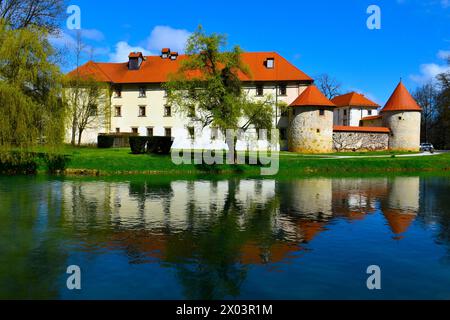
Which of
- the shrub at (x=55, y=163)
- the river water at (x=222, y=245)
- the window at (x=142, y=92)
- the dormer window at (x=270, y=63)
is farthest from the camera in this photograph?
the window at (x=142, y=92)

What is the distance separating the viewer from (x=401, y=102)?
4947cm

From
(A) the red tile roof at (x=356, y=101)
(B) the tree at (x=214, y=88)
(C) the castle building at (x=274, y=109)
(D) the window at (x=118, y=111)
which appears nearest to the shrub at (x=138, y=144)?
(B) the tree at (x=214, y=88)

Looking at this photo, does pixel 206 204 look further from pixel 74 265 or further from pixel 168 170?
pixel 168 170

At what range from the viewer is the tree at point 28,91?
23109mm

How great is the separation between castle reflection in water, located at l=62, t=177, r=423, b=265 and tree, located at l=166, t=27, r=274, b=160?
802 cm

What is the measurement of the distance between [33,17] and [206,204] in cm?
2423

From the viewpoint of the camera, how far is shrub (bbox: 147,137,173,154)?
36.0 metres

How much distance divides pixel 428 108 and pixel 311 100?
50803 millimetres

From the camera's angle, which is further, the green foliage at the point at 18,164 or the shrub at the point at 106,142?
the shrub at the point at 106,142

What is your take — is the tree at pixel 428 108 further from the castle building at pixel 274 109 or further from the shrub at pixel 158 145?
the shrub at pixel 158 145

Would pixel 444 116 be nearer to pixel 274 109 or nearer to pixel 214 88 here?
pixel 274 109

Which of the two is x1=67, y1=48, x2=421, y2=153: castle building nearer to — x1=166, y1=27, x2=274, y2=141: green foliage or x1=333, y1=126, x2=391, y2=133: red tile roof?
x1=333, y1=126, x2=391, y2=133: red tile roof

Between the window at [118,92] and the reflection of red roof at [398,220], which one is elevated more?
the window at [118,92]

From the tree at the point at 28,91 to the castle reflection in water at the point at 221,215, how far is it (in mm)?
4013
